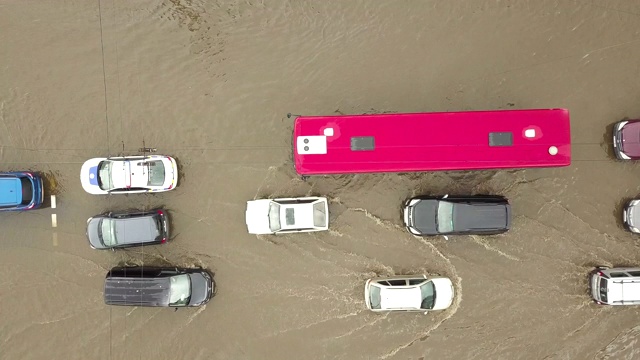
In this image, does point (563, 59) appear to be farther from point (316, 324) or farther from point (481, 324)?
point (316, 324)

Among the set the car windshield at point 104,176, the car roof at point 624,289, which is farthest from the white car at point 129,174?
the car roof at point 624,289

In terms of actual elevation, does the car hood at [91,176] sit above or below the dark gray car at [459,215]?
above

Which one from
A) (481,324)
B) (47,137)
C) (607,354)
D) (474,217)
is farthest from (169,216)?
(607,354)

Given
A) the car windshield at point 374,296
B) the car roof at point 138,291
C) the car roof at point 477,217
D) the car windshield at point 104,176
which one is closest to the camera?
the car roof at point 477,217

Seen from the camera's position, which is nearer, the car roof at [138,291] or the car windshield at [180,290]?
the car roof at [138,291]

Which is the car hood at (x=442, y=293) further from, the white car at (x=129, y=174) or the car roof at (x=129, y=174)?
the car roof at (x=129, y=174)

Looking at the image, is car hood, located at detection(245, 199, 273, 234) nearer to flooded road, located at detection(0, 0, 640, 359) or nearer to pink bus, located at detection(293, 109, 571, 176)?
flooded road, located at detection(0, 0, 640, 359)
